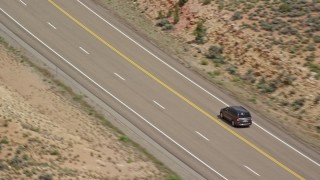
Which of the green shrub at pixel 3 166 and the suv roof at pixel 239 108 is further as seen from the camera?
the suv roof at pixel 239 108

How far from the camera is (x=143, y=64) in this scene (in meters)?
54.5

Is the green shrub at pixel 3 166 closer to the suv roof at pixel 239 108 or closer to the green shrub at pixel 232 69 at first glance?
the suv roof at pixel 239 108

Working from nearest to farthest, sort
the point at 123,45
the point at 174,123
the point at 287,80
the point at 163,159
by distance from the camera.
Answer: the point at 163,159 < the point at 174,123 < the point at 287,80 < the point at 123,45

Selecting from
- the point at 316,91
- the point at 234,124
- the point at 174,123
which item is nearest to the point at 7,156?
the point at 174,123

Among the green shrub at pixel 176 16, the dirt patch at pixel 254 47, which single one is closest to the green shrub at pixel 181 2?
the dirt patch at pixel 254 47

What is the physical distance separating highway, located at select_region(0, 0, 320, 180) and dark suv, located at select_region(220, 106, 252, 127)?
65cm

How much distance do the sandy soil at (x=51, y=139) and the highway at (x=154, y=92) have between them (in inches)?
124

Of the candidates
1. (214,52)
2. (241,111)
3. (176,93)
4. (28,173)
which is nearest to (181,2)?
(214,52)

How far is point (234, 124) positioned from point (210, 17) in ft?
49.0

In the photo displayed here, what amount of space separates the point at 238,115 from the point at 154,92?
7.80 m

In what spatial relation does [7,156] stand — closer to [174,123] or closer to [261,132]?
[174,123]

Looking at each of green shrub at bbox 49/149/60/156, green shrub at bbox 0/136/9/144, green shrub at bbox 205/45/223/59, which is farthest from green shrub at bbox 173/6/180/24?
green shrub at bbox 0/136/9/144

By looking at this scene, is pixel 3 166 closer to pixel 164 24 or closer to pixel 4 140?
pixel 4 140

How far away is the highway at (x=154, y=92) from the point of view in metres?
44.2
